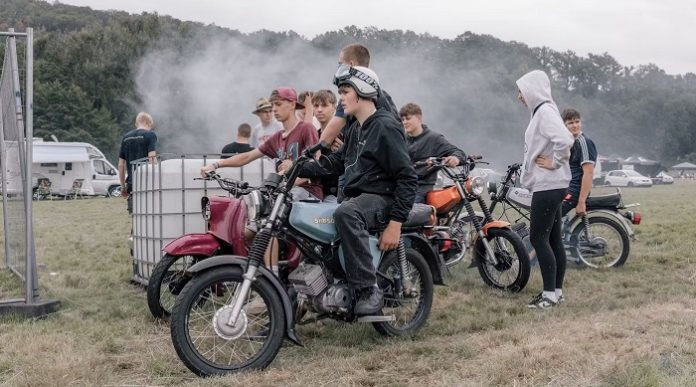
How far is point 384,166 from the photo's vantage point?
447 centimetres

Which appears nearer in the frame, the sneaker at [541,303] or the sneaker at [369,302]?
the sneaker at [369,302]

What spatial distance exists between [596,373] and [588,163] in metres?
4.17

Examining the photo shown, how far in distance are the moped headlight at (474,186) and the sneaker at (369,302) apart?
8.53 feet

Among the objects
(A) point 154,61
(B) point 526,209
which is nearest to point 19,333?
(B) point 526,209

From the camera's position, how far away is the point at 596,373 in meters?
3.73

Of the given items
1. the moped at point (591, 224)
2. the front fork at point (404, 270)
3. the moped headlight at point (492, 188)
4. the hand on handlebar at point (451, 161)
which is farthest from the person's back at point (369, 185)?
the moped headlight at point (492, 188)

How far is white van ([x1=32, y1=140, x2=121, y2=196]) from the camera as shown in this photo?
98.6 feet

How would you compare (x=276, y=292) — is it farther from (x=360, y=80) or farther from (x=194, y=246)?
(x=360, y=80)

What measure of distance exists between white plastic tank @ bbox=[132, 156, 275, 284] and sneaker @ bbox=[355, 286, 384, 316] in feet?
6.40

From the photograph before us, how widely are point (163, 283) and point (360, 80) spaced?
2.09m

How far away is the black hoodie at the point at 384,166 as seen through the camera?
14.5 ft

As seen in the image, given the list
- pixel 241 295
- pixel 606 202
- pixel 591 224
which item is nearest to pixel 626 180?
pixel 606 202

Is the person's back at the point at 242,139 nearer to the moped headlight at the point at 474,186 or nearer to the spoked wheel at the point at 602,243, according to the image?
the moped headlight at the point at 474,186

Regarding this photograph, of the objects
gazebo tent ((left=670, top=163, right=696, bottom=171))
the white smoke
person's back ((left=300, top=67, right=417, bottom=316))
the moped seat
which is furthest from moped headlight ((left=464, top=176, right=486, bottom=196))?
gazebo tent ((left=670, top=163, right=696, bottom=171))
